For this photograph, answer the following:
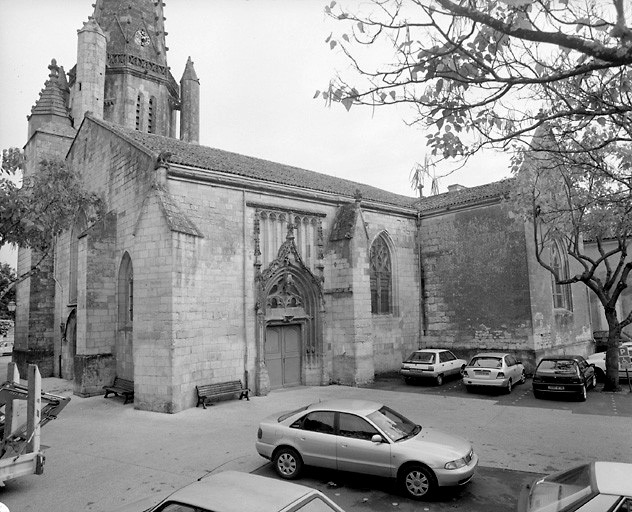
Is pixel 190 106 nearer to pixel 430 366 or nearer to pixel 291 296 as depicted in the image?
pixel 291 296

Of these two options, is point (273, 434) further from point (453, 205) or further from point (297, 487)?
point (453, 205)

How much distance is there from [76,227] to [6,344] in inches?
1344

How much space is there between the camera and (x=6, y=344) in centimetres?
4469

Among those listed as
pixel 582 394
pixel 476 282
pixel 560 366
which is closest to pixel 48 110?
pixel 476 282

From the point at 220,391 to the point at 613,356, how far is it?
12.9 meters

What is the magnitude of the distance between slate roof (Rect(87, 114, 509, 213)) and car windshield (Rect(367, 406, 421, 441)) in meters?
10.2

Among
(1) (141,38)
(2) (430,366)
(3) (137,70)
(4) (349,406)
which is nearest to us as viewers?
(4) (349,406)

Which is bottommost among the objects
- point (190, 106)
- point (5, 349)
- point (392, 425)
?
point (5, 349)

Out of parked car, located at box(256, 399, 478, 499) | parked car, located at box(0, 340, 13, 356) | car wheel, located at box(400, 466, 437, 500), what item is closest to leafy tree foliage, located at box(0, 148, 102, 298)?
parked car, located at box(256, 399, 478, 499)

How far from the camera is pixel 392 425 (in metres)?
7.65

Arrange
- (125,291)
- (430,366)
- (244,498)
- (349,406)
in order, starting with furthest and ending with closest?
(430,366) → (125,291) → (349,406) → (244,498)

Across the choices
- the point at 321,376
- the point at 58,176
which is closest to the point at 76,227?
the point at 58,176

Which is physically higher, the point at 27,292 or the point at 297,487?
the point at 27,292

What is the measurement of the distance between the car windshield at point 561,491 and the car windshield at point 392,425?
251 centimetres
